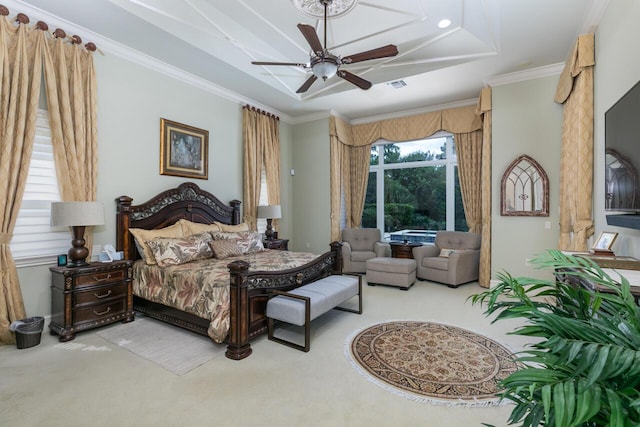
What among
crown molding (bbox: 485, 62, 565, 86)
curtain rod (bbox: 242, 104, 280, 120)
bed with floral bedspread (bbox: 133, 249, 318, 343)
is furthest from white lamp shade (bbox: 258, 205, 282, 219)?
crown molding (bbox: 485, 62, 565, 86)

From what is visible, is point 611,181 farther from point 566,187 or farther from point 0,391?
point 0,391

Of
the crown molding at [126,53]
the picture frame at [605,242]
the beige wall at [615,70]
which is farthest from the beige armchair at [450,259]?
the crown molding at [126,53]

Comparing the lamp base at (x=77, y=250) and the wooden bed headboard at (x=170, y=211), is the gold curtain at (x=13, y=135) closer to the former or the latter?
the lamp base at (x=77, y=250)

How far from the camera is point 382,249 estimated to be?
5.93m

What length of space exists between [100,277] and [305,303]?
7.24 ft

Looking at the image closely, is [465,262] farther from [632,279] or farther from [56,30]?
[56,30]

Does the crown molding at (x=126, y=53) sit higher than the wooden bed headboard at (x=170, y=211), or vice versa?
the crown molding at (x=126, y=53)

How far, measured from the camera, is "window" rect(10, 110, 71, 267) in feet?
10.1

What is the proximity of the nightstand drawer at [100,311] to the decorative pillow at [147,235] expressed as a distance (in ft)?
1.71

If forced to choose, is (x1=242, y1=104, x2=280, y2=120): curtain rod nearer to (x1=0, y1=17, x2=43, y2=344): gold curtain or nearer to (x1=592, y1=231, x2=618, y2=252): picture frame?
(x1=0, y1=17, x2=43, y2=344): gold curtain

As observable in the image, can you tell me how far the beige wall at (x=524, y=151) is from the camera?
4426 mm

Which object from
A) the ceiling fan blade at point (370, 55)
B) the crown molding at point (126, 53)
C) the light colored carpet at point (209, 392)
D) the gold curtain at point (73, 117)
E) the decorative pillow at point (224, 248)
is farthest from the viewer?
the decorative pillow at point (224, 248)

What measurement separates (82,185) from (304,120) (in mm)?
4313

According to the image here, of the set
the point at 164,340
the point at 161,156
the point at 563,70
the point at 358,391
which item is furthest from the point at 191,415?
the point at 563,70
